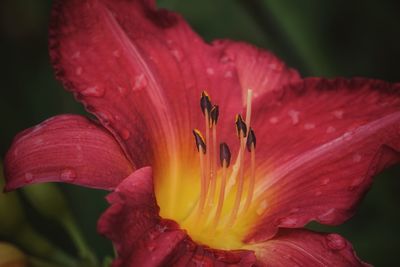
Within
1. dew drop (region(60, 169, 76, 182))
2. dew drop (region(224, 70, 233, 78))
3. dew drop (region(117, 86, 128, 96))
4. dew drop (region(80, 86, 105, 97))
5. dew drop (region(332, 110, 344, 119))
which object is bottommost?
dew drop (region(60, 169, 76, 182))

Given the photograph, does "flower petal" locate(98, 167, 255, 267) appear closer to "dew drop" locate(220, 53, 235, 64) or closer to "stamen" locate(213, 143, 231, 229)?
"stamen" locate(213, 143, 231, 229)

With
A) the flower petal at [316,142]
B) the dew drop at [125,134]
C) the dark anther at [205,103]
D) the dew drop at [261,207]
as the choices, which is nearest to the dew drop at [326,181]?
the flower petal at [316,142]

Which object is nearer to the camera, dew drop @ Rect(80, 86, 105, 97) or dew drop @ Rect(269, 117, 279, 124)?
dew drop @ Rect(80, 86, 105, 97)

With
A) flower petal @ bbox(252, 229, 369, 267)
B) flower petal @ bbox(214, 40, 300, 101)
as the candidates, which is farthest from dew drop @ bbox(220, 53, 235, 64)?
flower petal @ bbox(252, 229, 369, 267)

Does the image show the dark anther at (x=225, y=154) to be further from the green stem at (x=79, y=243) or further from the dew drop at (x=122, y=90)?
the green stem at (x=79, y=243)

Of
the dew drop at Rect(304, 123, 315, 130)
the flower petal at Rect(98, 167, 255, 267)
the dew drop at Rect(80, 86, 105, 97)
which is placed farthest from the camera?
the dew drop at Rect(304, 123, 315, 130)

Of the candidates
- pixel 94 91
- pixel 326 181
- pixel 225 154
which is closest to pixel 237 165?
pixel 225 154
